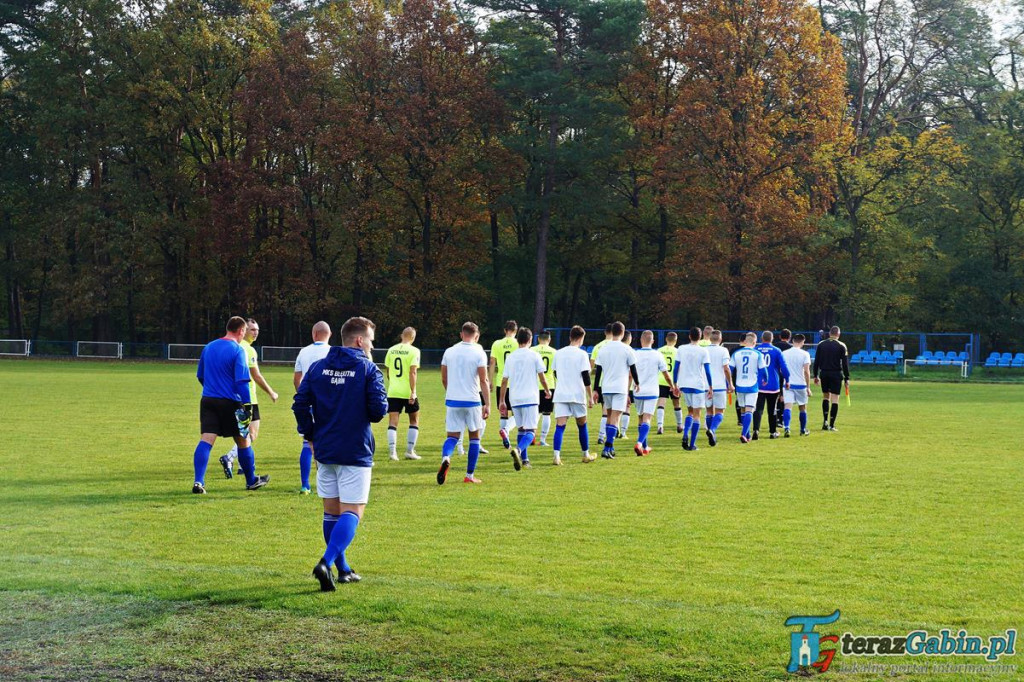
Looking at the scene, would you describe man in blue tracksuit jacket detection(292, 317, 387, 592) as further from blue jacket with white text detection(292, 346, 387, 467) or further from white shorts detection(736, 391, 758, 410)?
white shorts detection(736, 391, 758, 410)

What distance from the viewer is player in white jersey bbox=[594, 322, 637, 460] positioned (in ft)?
51.8

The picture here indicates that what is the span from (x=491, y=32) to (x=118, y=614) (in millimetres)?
53942

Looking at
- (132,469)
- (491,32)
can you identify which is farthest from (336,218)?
(132,469)

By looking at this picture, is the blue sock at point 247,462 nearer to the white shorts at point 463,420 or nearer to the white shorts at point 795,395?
the white shorts at point 463,420

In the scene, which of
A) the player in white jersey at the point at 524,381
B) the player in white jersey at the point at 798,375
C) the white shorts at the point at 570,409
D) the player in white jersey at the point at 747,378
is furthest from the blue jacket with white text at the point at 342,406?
the player in white jersey at the point at 798,375

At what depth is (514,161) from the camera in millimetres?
56438

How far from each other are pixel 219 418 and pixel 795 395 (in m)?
12.7

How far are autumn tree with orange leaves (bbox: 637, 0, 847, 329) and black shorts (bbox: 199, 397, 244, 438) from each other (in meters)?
40.2

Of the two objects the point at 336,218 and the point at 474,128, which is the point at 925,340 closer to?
the point at 474,128

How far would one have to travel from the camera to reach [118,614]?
23.5 feet

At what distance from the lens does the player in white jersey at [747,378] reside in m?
19.0

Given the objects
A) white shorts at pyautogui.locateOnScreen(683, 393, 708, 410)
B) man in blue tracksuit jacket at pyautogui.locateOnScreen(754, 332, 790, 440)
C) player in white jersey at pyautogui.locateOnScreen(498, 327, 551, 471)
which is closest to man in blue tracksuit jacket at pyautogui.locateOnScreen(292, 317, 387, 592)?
player in white jersey at pyautogui.locateOnScreen(498, 327, 551, 471)

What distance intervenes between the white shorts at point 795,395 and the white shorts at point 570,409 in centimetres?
707

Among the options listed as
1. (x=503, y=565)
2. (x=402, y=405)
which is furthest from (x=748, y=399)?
(x=503, y=565)
